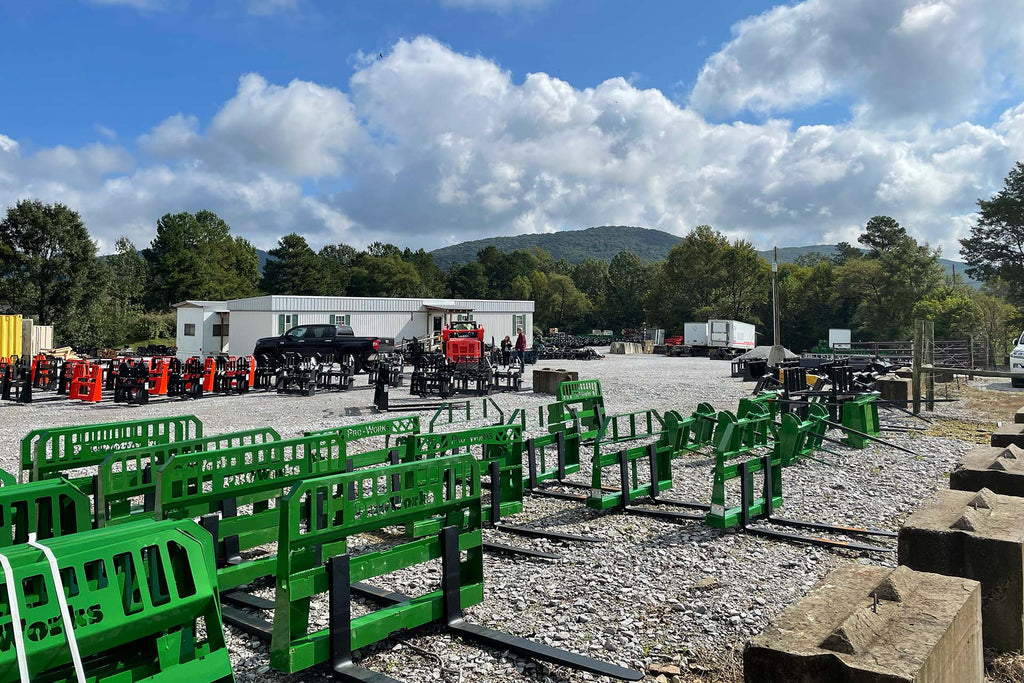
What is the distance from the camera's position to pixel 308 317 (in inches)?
1420

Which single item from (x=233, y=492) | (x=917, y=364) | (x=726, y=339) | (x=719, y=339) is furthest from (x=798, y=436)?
(x=719, y=339)

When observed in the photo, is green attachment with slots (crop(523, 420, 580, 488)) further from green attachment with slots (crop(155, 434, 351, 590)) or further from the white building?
the white building

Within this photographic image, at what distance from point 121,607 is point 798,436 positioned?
28.4 ft

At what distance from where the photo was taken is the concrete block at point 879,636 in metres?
2.74

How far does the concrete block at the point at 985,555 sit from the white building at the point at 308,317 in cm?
3317

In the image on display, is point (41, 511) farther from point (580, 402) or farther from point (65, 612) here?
point (580, 402)

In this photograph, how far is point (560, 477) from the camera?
850 cm

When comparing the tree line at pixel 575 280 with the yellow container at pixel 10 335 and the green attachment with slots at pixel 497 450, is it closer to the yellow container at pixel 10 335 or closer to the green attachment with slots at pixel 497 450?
the yellow container at pixel 10 335

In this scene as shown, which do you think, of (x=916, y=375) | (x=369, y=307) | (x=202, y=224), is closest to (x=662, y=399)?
Result: (x=916, y=375)

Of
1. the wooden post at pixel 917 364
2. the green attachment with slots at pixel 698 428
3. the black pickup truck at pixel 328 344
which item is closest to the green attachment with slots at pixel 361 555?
the green attachment with slots at pixel 698 428

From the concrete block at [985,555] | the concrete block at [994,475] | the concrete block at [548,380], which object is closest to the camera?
the concrete block at [985,555]

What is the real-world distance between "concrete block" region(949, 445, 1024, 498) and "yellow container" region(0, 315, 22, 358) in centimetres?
2773

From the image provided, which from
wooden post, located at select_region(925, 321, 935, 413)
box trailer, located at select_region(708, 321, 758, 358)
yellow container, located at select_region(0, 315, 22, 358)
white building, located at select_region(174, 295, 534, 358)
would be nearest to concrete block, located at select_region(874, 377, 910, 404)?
wooden post, located at select_region(925, 321, 935, 413)

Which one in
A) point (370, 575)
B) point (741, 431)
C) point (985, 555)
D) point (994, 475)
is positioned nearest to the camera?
point (985, 555)
